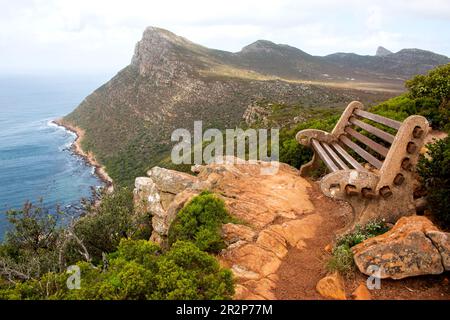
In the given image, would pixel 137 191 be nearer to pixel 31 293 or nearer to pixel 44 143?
pixel 31 293

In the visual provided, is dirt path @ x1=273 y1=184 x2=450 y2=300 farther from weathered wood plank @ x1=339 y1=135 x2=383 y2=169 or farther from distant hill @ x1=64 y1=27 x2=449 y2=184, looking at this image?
distant hill @ x1=64 y1=27 x2=449 y2=184

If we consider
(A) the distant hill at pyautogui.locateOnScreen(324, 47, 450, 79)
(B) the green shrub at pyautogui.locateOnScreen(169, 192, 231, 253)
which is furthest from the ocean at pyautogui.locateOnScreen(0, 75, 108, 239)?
(A) the distant hill at pyautogui.locateOnScreen(324, 47, 450, 79)

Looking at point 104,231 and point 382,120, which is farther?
point 104,231

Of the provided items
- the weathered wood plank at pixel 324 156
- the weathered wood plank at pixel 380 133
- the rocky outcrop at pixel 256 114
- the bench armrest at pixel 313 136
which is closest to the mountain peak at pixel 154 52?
the rocky outcrop at pixel 256 114

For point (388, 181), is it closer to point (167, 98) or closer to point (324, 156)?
point (324, 156)

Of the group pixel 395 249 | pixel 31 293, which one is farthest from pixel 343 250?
pixel 31 293

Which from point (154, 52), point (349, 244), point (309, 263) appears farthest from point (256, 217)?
point (154, 52)
